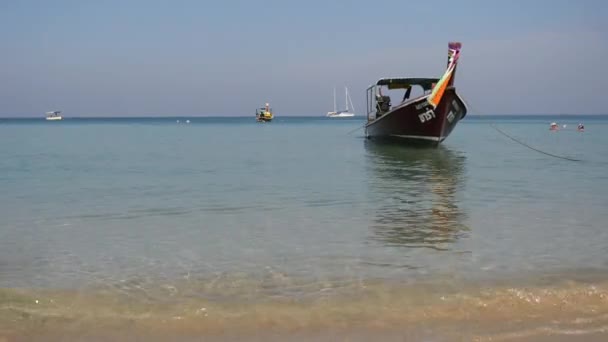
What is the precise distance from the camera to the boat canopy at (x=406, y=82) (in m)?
28.7

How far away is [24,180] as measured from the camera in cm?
1533

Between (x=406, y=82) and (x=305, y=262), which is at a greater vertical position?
(x=406, y=82)

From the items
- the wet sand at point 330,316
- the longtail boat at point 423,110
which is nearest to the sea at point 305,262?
the wet sand at point 330,316

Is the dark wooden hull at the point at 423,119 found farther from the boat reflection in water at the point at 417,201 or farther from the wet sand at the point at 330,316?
the wet sand at the point at 330,316

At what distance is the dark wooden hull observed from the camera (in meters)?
25.4

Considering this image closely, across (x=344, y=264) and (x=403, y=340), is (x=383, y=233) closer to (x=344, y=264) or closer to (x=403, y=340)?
(x=344, y=264)

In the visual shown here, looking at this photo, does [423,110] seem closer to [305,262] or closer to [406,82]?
[406,82]

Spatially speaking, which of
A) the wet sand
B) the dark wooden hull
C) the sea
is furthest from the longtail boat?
the wet sand

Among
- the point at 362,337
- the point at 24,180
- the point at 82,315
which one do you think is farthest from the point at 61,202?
the point at 362,337

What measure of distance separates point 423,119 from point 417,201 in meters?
15.9

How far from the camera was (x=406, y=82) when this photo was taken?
29109 mm

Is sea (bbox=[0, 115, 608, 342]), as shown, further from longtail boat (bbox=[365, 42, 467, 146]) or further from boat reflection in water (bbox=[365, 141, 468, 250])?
longtail boat (bbox=[365, 42, 467, 146])

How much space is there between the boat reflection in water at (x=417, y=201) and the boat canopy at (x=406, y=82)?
7.57 metres

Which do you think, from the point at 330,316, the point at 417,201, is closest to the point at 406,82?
the point at 417,201
